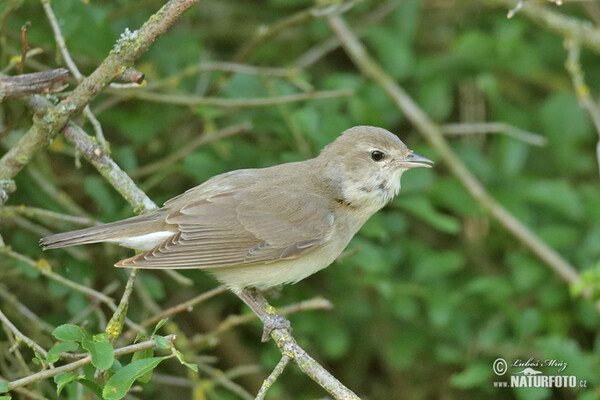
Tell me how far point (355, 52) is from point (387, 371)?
2.57 m

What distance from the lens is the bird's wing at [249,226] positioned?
14.1ft

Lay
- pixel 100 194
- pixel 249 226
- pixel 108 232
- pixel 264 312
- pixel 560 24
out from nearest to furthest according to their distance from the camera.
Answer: pixel 108 232 < pixel 264 312 < pixel 249 226 < pixel 100 194 < pixel 560 24

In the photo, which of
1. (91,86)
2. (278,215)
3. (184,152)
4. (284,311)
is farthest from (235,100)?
(284,311)

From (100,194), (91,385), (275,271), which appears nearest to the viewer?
(91,385)

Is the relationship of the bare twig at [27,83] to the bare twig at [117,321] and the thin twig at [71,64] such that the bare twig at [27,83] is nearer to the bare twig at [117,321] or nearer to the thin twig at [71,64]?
the thin twig at [71,64]

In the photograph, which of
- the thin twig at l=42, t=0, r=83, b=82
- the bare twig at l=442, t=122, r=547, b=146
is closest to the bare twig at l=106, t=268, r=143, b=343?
the thin twig at l=42, t=0, r=83, b=82

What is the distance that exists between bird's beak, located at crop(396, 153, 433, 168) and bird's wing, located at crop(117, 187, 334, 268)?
499 millimetres

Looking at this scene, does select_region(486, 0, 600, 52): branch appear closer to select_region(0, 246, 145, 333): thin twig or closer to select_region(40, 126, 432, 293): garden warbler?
select_region(40, 126, 432, 293): garden warbler

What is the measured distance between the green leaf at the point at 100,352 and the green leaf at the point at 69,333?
34 mm

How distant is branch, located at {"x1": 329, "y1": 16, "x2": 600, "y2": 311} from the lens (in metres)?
5.42

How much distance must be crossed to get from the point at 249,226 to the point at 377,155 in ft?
2.80

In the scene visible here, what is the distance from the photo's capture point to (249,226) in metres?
4.46

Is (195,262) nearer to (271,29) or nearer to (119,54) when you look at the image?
(119,54)

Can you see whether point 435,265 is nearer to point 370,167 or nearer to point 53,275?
point 370,167
